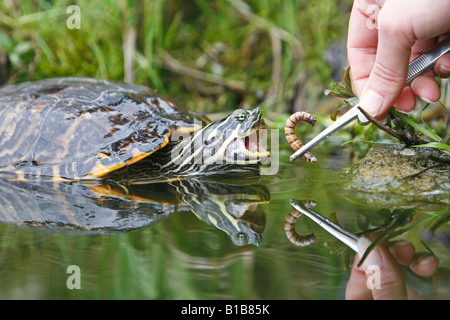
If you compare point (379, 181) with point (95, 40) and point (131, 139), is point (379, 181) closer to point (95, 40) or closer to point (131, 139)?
point (131, 139)

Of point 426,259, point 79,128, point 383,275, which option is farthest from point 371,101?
point 79,128

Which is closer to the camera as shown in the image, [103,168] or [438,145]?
[438,145]

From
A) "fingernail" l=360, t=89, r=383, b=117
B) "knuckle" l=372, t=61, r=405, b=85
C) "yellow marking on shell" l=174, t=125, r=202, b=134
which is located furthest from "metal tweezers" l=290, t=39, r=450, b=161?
"yellow marking on shell" l=174, t=125, r=202, b=134

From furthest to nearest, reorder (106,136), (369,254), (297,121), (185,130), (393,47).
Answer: (185,130) → (106,136) → (297,121) → (393,47) → (369,254)

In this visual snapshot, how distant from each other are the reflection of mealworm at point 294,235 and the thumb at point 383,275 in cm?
18

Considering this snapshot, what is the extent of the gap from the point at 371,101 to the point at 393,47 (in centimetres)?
27

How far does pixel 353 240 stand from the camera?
1490 mm

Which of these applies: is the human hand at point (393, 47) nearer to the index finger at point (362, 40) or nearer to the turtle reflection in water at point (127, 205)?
the index finger at point (362, 40)

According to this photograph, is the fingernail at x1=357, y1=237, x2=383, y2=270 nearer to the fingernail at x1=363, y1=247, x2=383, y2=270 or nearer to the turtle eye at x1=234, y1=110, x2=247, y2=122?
the fingernail at x1=363, y1=247, x2=383, y2=270

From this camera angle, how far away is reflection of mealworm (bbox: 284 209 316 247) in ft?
4.96

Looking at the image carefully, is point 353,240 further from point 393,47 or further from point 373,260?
point 393,47

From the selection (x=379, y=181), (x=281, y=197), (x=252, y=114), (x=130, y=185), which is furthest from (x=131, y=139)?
(x=379, y=181)

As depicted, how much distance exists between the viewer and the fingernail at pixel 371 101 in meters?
1.93

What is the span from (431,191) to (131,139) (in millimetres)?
1689
